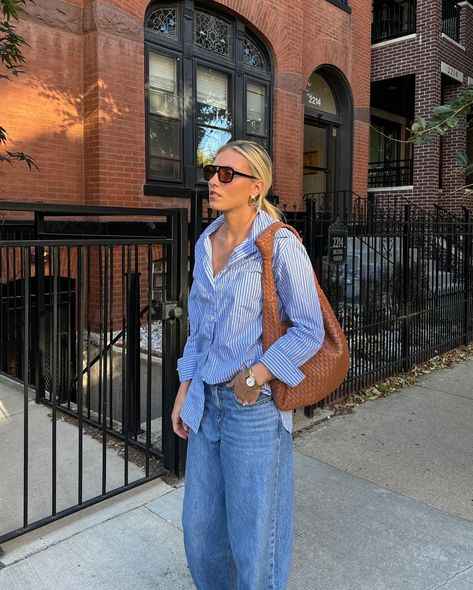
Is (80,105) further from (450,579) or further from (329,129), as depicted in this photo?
(450,579)

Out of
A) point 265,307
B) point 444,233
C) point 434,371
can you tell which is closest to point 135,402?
point 265,307

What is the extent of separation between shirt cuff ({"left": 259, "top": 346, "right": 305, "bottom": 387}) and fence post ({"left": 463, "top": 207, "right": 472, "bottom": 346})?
5.89 meters

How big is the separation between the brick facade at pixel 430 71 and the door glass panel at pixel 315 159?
8.26 feet

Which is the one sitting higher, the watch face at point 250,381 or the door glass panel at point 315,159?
the door glass panel at point 315,159

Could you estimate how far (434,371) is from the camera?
616 centimetres

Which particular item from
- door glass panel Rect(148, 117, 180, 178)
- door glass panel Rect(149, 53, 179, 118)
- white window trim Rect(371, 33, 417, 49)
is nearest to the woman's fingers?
door glass panel Rect(148, 117, 180, 178)

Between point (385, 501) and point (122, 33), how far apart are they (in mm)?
6515

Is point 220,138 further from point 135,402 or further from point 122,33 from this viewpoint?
point 135,402

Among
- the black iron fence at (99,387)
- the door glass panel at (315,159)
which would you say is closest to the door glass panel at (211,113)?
the door glass panel at (315,159)

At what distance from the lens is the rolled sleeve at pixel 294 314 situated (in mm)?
1764

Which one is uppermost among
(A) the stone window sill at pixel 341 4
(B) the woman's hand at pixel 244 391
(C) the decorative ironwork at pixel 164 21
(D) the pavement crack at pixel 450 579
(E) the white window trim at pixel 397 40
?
(E) the white window trim at pixel 397 40

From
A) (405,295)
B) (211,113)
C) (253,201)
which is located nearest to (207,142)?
(211,113)

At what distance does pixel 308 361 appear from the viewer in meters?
1.85

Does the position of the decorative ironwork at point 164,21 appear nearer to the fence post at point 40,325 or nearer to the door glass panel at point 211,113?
the door glass panel at point 211,113
